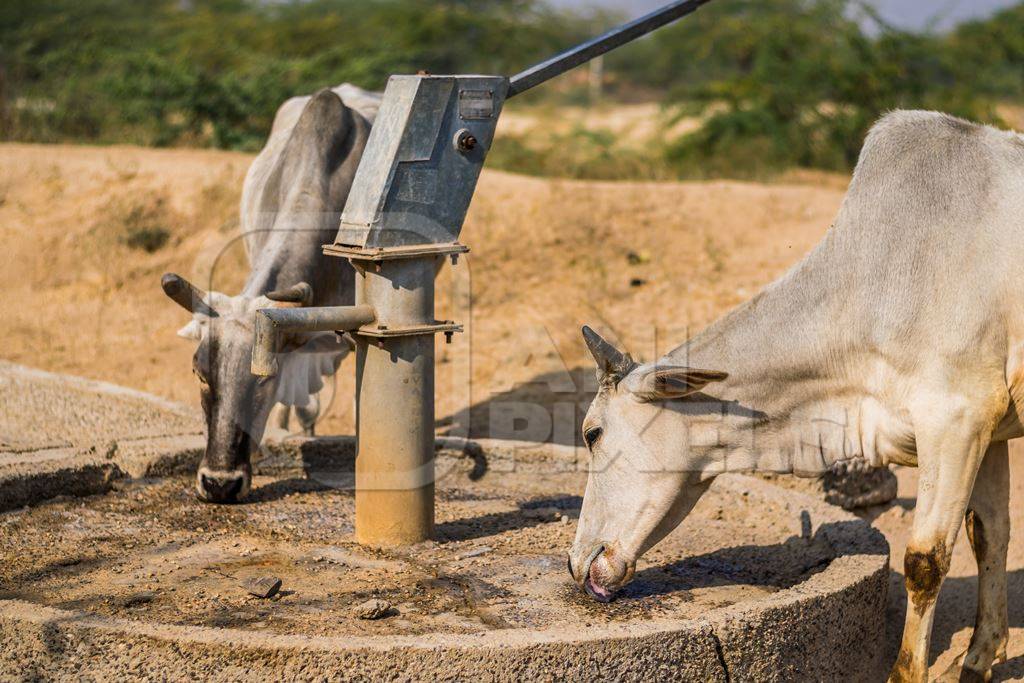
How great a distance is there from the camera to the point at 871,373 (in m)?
3.72

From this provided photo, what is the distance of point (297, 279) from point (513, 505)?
141 cm

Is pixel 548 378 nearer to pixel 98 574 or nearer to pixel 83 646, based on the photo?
pixel 98 574

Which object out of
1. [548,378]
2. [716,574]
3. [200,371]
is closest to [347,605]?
[716,574]

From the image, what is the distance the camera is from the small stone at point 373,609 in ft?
11.2

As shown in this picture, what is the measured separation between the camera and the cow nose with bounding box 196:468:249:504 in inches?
178

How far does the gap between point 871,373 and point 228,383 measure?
2.32m

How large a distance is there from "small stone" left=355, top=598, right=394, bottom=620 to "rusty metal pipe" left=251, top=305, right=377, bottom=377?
0.73 m

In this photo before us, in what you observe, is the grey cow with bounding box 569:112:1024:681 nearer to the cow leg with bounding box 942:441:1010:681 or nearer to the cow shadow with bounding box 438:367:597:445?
the cow leg with bounding box 942:441:1010:681

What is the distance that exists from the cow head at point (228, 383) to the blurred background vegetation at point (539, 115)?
7719mm

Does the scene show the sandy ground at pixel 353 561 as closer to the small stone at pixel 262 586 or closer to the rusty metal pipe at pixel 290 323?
the small stone at pixel 262 586

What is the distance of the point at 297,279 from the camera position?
5.37 metres

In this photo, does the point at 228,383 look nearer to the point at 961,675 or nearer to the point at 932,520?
the point at 932,520

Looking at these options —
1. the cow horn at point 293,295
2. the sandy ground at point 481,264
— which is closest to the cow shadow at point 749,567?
the cow horn at point 293,295

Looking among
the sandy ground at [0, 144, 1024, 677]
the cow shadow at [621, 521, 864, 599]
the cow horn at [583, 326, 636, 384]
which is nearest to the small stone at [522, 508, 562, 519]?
the cow shadow at [621, 521, 864, 599]
